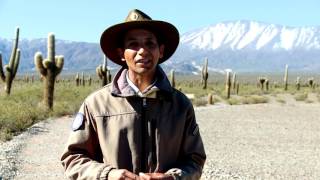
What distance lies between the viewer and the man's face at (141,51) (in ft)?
10.3

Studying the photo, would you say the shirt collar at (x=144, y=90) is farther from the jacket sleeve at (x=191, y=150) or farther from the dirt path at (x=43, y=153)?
the dirt path at (x=43, y=153)

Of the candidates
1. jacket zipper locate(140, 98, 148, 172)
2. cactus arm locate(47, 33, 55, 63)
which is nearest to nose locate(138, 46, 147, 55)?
jacket zipper locate(140, 98, 148, 172)

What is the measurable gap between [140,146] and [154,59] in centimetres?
46

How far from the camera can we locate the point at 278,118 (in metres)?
24.8

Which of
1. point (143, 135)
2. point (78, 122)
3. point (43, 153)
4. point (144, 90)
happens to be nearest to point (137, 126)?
point (143, 135)

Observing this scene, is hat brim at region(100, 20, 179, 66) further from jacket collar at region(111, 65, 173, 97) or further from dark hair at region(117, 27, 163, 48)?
A: jacket collar at region(111, 65, 173, 97)

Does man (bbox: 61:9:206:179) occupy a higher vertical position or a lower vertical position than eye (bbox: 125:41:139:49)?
lower

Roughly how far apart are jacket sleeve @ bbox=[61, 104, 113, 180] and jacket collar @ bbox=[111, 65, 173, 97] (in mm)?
187

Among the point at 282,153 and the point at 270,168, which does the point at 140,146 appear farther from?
the point at 282,153

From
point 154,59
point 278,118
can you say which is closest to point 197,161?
point 154,59

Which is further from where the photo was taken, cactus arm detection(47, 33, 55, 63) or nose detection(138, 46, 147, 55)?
cactus arm detection(47, 33, 55, 63)

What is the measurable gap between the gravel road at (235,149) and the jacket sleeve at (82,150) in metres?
6.32

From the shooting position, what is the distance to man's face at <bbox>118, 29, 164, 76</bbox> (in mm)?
3154

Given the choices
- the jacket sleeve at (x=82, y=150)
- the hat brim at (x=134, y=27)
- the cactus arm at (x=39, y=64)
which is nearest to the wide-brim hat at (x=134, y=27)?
the hat brim at (x=134, y=27)
